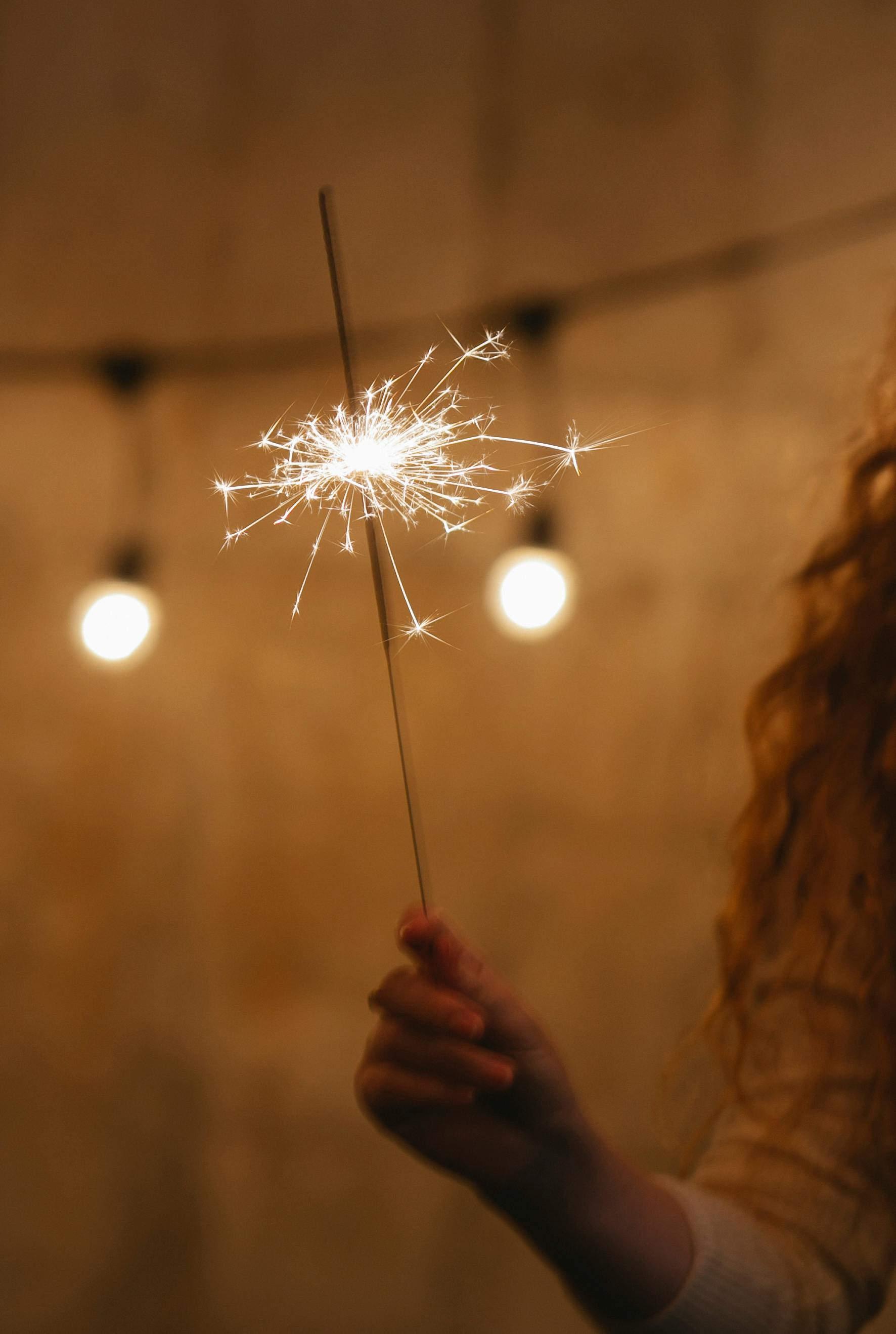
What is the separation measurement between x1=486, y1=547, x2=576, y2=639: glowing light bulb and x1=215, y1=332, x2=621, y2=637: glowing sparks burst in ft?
0.17

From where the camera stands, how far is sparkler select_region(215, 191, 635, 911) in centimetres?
56

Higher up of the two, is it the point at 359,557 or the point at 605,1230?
the point at 359,557

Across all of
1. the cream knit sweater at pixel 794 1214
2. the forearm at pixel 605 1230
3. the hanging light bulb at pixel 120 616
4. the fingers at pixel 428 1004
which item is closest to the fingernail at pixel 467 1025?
the fingers at pixel 428 1004

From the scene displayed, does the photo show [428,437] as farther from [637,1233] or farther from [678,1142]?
[678,1142]

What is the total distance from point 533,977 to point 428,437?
475mm

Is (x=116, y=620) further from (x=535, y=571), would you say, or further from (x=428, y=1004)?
(x=428, y=1004)

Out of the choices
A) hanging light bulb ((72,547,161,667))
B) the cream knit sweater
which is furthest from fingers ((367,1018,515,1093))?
hanging light bulb ((72,547,161,667))

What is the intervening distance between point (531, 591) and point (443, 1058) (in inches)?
19.8

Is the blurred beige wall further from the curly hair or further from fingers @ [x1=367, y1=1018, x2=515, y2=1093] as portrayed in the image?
fingers @ [x1=367, y1=1018, x2=515, y2=1093]

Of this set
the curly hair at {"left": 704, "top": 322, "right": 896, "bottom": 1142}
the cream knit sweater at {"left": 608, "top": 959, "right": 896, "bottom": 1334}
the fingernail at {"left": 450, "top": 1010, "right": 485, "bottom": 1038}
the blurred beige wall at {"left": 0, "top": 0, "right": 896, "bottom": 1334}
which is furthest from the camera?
the blurred beige wall at {"left": 0, "top": 0, "right": 896, "bottom": 1334}

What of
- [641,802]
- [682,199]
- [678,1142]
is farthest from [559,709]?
[682,199]

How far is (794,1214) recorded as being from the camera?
514 mm

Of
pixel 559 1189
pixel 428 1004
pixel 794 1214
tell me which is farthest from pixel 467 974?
pixel 794 1214

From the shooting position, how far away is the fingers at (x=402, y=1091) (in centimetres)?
38
